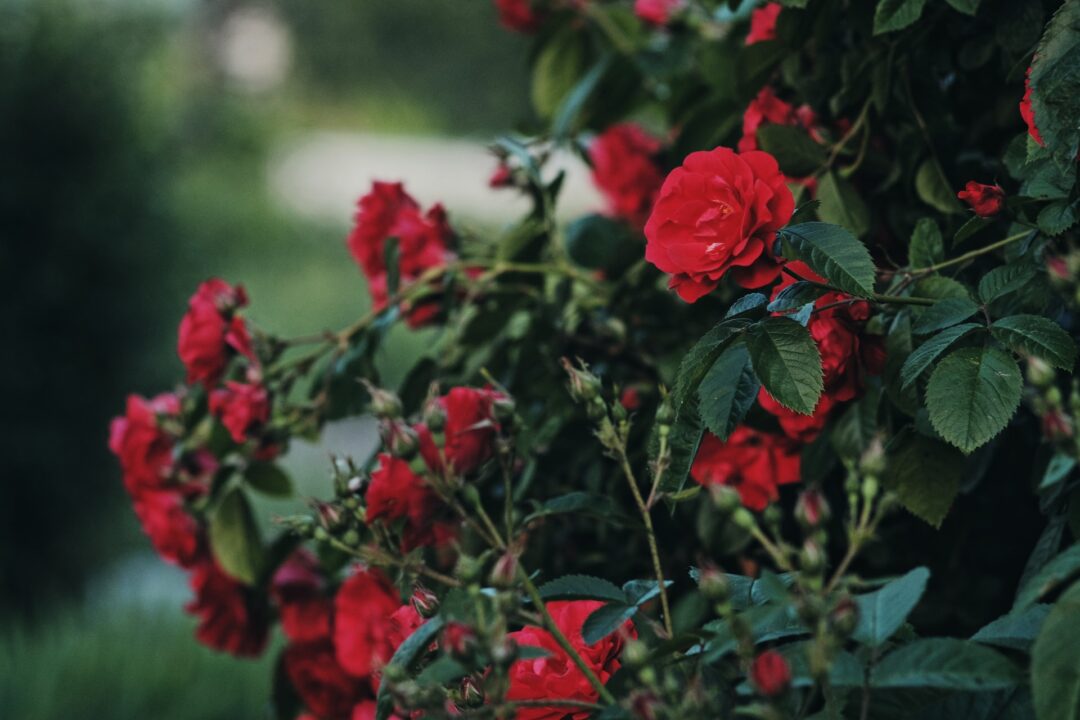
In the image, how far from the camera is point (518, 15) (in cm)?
126

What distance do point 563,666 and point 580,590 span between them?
0.05 m

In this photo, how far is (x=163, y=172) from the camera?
9.96ft

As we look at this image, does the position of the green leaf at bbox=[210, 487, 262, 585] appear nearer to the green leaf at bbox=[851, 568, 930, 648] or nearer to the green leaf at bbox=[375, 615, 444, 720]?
the green leaf at bbox=[375, 615, 444, 720]

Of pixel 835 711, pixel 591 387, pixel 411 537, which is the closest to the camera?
pixel 835 711

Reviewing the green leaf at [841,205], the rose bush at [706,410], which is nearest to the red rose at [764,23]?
the rose bush at [706,410]

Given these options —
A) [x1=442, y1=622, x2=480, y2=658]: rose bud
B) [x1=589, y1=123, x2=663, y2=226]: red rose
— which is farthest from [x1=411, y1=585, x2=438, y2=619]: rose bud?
[x1=589, y1=123, x2=663, y2=226]: red rose

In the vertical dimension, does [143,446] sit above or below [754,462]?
above

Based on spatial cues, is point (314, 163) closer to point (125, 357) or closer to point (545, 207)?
point (125, 357)

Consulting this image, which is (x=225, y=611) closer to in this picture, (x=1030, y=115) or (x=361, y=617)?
(x=361, y=617)

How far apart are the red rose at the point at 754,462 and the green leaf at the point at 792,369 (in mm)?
200

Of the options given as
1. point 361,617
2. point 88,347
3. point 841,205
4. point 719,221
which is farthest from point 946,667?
point 88,347

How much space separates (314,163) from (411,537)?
8908 millimetres

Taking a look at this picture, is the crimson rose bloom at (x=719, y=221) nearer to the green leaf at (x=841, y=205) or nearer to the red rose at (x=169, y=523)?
the green leaf at (x=841, y=205)

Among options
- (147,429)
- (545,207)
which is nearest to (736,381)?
(545,207)
